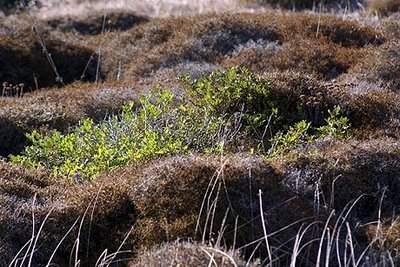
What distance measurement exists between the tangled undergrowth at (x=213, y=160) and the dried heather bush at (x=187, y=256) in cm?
1

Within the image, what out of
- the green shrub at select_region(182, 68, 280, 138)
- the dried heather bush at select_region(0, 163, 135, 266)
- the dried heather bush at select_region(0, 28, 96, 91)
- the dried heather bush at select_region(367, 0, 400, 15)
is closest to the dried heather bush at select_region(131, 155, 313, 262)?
the dried heather bush at select_region(0, 163, 135, 266)

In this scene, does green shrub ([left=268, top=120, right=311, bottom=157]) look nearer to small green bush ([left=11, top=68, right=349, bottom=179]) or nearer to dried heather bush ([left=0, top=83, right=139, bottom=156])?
small green bush ([left=11, top=68, right=349, bottom=179])

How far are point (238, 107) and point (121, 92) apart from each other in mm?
2107

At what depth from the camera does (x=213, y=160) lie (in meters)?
6.20

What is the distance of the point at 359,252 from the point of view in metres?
5.59

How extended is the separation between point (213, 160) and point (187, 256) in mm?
1316

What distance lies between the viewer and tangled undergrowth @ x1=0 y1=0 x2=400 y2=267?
5523mm

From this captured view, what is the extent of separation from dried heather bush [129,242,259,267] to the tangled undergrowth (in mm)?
12

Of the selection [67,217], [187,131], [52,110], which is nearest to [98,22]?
[52,110]

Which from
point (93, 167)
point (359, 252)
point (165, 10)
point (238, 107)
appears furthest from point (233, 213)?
point (165, 10)

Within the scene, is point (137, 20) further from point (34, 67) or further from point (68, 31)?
point (34, 67)

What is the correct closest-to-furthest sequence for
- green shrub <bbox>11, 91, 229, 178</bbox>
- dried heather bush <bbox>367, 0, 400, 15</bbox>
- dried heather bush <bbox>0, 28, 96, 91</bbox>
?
green shrub <bbox>11, 91, 229, 178</bbox>, dried heather bush <bbox>0, 28, 96, 91</bbox>, dried heather bush <bbox>367, 0, 400, 15</bbox>

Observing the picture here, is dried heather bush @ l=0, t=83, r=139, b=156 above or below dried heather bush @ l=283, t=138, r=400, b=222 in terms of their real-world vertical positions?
below

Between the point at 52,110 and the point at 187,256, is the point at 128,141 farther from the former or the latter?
the point at 52,110
